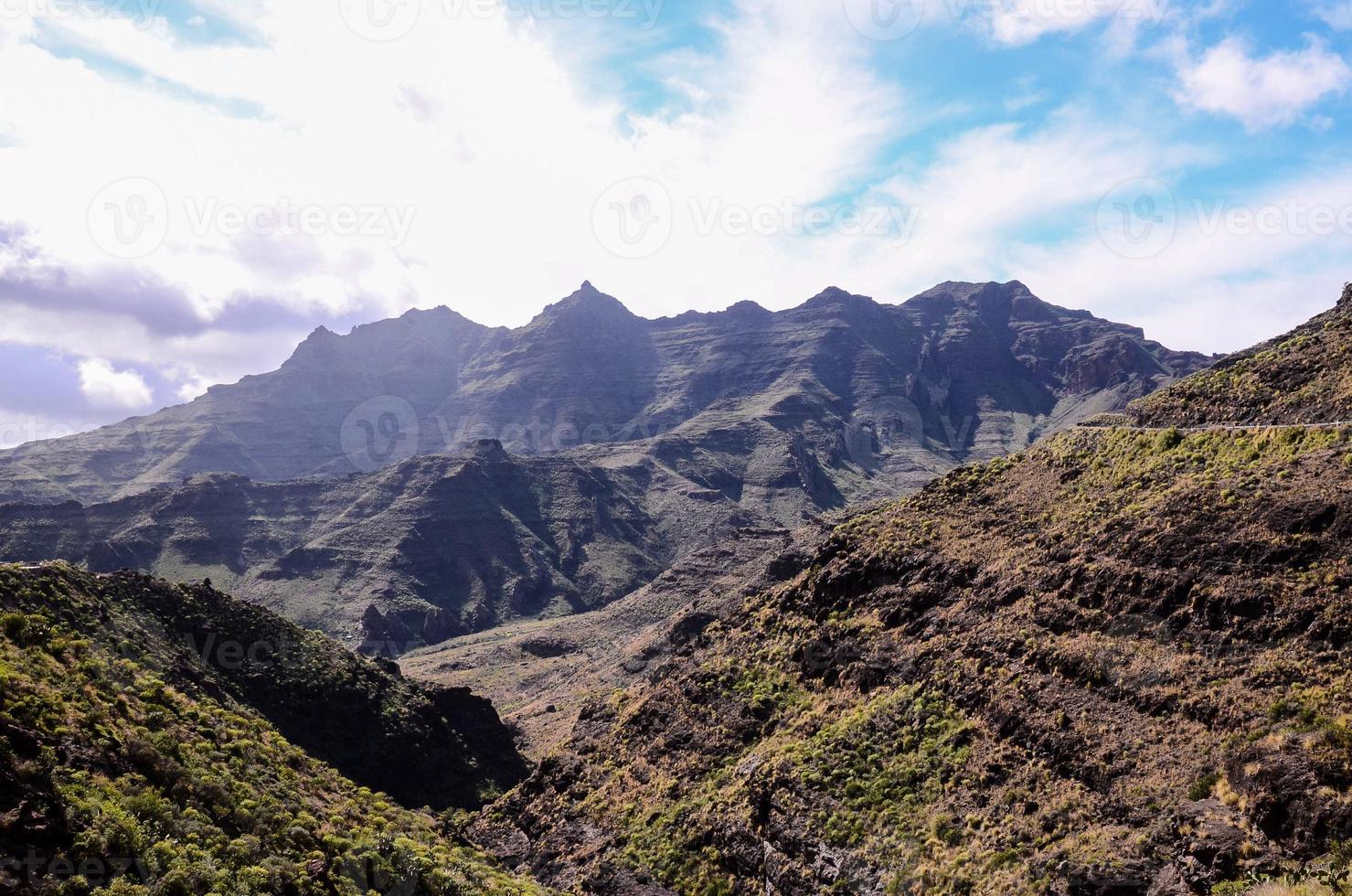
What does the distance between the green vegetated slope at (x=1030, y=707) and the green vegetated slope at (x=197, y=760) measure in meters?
11.0

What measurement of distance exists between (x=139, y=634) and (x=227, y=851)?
89.3 ft

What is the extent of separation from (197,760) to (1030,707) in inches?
1332

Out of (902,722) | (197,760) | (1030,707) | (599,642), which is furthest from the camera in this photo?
(599,642)

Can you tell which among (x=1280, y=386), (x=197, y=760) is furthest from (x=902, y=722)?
(x=197, y=760)

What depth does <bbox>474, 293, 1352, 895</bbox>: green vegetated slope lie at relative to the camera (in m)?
23.7

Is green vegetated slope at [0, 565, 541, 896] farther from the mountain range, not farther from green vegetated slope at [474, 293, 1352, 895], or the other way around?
green vegetated slope at [474, 293, 1352, 895]

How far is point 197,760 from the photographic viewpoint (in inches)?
1262

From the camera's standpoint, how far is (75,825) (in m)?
21.9

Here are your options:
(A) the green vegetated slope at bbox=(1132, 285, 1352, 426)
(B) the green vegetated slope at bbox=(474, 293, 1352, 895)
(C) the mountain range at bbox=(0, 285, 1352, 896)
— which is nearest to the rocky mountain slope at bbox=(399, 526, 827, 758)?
(B) the green vegetated slope at bbox=(474, 293, 1352, 895)

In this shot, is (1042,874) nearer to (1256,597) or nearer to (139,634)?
(1256,597)

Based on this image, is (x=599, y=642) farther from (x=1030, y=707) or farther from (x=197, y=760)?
(x=1030, y=707)

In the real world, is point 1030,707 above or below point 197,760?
below

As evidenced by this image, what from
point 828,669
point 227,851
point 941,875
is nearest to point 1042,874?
point 941,875

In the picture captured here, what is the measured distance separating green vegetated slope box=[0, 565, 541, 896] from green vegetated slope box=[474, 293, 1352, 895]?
10974 millimetres
